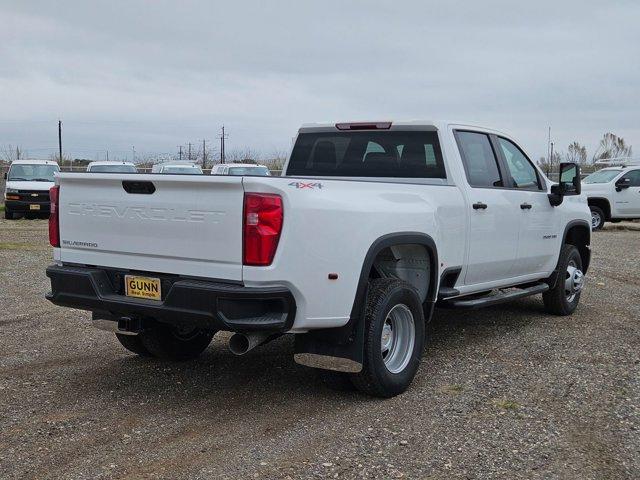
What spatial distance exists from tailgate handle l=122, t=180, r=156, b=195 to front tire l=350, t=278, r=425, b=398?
1.57 metres

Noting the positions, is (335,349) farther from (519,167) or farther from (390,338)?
(519,167)

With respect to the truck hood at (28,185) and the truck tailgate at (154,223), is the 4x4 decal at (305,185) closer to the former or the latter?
the truck tailgate at (154,223)

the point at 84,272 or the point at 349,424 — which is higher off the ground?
the point at 84,272

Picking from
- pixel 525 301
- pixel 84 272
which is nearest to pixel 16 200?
pixel 525 301

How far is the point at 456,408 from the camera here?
5.23 meters

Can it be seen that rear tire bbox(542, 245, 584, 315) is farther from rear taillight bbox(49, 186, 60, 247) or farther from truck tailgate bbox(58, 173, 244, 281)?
rear taillight bbox(49, 186, 60, 247)

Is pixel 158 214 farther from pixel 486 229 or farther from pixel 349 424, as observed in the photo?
pixel 486 229

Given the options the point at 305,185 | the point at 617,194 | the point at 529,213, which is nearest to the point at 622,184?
the point at 617,194

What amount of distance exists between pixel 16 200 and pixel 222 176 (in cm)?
2009

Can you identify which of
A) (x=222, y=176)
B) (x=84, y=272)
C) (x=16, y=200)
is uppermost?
(x=222, y=176)

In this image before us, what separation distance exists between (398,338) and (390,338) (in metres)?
0.10

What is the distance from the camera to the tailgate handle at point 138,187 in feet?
16.3

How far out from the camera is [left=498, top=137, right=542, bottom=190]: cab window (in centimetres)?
738

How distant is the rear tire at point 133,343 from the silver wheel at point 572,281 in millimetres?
4576
